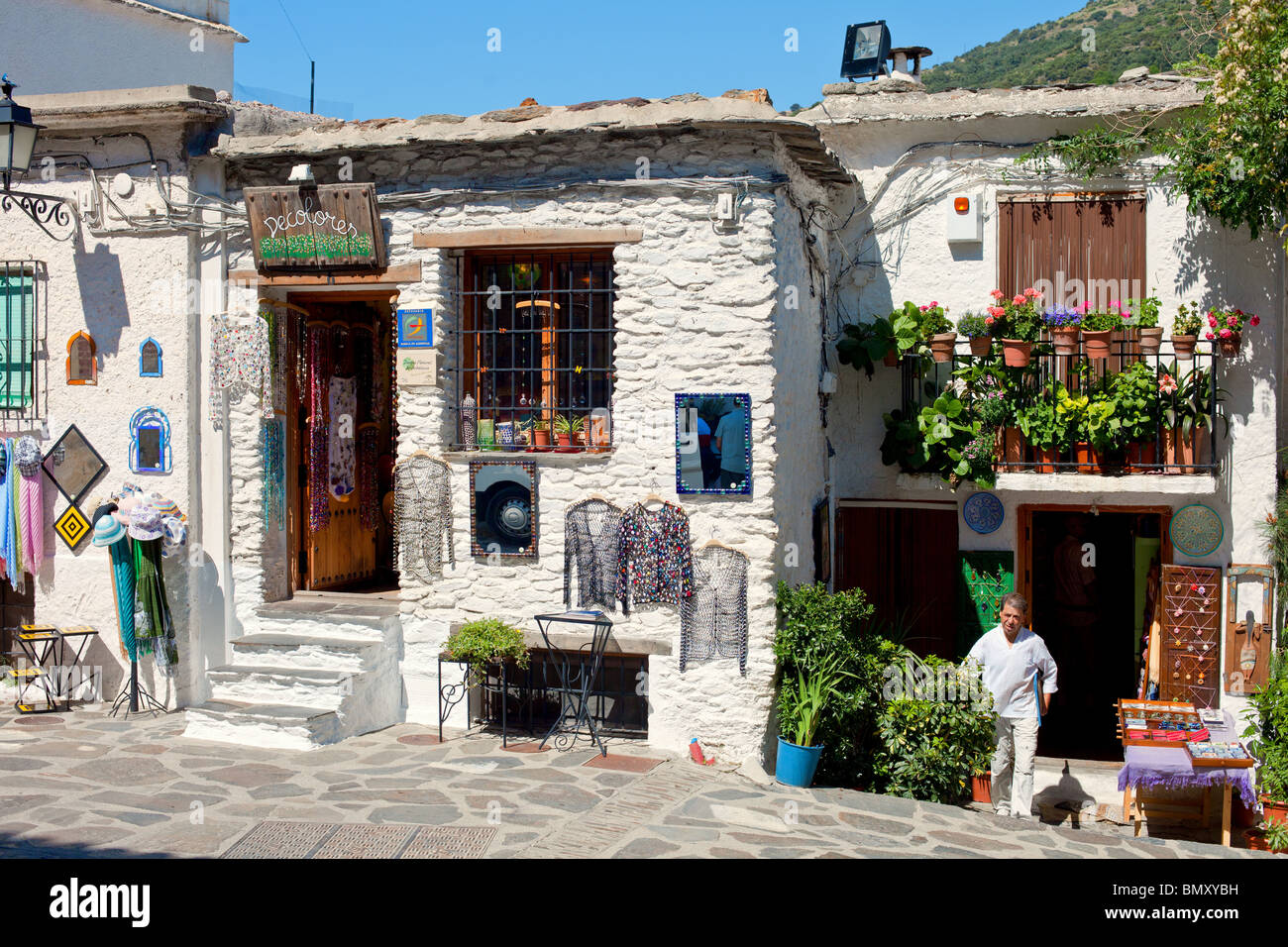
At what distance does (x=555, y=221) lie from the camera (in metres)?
9.16

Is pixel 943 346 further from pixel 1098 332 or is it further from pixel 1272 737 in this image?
pixel 1272 737

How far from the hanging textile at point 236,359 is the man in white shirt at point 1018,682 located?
247 inches

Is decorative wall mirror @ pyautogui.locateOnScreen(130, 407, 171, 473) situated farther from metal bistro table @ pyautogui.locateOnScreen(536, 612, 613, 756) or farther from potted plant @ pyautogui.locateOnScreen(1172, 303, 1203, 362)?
potted plant @ pyautogui.locateOnScreen(1172, 303, 1203, 362)

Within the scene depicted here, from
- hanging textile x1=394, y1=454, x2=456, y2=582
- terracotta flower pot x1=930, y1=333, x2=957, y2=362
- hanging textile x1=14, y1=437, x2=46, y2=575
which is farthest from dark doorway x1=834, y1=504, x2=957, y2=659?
hanging textile x1=14, y1=437, x2=46, y2=575

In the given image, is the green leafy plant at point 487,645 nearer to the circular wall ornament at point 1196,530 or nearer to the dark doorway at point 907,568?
the dark doorway at point 907,568

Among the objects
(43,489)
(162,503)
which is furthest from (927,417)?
(43,489)

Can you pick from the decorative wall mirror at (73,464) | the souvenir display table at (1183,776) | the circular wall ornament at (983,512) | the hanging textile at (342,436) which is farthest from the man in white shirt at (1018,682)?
the decorative wall mirror at (73,464)

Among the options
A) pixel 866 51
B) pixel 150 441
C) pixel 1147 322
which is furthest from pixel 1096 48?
pixel 150 441

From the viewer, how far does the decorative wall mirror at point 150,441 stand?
32.2 feet

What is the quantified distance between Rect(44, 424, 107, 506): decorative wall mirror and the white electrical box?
7926 mm

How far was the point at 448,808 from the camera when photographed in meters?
7.33

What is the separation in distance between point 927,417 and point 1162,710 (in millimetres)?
3135
